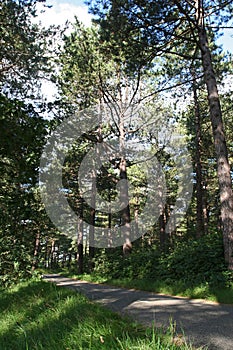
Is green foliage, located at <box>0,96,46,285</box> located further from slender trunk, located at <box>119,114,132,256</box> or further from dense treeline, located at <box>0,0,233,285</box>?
slender trunk, located at <box>119,114,132,256</box>

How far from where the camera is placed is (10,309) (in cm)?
520

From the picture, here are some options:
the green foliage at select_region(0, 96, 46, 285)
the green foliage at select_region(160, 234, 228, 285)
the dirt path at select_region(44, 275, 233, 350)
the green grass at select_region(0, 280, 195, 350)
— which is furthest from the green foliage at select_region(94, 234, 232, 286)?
the green foliage at select_region(0, 96, 46, 285)

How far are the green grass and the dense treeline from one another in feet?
6.13

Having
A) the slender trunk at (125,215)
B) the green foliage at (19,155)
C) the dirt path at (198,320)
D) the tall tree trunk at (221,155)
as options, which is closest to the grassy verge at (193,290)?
the dirt path at (198,320)

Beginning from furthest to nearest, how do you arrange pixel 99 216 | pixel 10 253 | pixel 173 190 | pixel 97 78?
pixel 99 216 < pixel 173 190 < pixel 97 78 < pixel 10 253

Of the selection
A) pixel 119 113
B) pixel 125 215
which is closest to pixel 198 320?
pixel 125 215

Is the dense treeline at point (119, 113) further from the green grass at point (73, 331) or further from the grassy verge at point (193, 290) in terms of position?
the green grass at point (73, 331)

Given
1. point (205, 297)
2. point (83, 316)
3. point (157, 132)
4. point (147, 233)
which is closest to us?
point (83, 316)

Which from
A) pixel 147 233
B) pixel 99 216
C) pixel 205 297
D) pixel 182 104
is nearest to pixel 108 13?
pixel 182 104

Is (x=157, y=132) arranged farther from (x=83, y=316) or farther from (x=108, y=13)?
(x=83, y=316)

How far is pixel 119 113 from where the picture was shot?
17.4 metres

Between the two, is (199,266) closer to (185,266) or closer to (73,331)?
(185,266)

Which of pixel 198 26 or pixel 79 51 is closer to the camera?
pixel 198 26

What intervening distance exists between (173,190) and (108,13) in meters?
20.1
